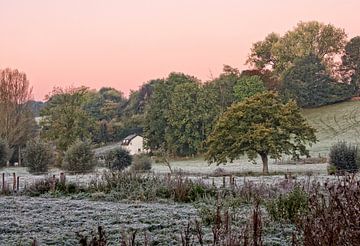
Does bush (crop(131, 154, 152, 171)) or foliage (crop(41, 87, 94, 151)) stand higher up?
foliage (crop(41, 87, 94, 151))

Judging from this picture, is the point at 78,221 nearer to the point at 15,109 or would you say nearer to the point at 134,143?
the point at 15,109

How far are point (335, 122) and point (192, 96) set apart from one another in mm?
19992

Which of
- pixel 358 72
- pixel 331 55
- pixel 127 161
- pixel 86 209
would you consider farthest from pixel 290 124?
pixel 331 55

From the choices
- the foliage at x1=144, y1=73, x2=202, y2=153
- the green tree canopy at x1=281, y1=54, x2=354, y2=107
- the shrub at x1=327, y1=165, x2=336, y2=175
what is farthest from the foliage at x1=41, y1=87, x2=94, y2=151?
the shrub at x1=327, y1=165, x2=336, y2=175

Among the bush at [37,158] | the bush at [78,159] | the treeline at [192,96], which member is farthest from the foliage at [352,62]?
the bush at [37,158]

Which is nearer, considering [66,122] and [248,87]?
[66,122]

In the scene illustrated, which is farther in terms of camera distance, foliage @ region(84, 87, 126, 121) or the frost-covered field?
foliage @ region(84, 87, 126, 121)

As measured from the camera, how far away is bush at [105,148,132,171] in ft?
128

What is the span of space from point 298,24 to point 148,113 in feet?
122

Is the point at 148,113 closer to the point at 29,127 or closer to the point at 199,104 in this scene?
the point at 199,104

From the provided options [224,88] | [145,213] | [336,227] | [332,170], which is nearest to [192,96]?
[224,88]

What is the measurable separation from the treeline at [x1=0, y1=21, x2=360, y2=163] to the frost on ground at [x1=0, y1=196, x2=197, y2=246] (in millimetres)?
41730

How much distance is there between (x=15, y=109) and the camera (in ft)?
200

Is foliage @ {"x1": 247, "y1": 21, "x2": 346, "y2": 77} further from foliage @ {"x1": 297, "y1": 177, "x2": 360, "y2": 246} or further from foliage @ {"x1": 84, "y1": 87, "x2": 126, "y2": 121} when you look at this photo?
foliage @ {"x1": 297, "y1": 177, "x2": 360, "y2": 246}
